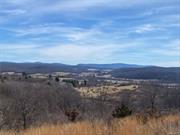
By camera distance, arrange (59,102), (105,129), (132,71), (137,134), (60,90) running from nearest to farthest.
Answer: (137,134)
(105,129)
(59,102)
(60,90)
(132,71)

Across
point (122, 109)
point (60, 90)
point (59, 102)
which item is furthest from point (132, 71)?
point (122, 109)

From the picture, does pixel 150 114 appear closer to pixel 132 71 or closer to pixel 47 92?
pixel 47 92

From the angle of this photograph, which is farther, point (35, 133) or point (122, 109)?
point (122, 109)

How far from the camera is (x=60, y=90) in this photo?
222 ft

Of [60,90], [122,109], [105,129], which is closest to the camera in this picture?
[105,129]

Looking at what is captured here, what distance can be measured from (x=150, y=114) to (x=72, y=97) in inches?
1911

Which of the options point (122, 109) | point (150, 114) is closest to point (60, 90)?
point (122, 109)

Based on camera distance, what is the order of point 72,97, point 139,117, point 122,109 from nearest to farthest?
point 139,117, point 122,109, point 72,97

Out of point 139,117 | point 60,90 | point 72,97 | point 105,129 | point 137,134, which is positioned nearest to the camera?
point 137,134

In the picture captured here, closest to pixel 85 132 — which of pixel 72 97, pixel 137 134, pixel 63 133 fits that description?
pixel 63 133

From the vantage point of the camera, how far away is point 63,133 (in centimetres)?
857

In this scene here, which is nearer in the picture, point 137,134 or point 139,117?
point 137,134

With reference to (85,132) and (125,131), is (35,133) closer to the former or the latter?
(85,132)

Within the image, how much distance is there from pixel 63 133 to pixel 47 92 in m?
54.3
